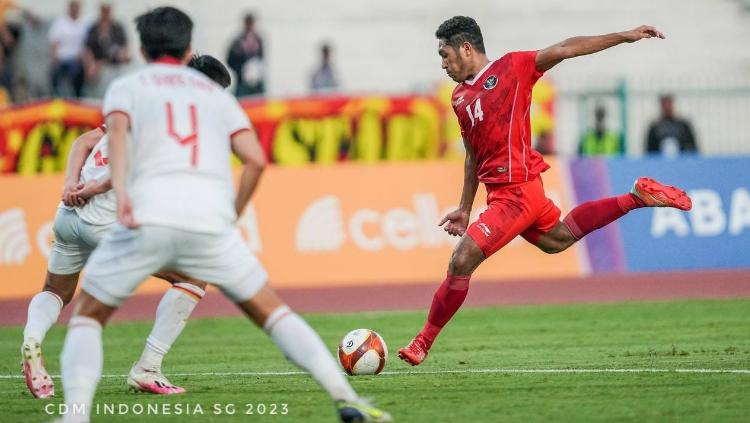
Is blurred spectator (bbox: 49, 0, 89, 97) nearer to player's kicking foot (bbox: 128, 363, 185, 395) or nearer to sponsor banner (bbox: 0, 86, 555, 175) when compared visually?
sponsor banner (bbox: 0, 86, 555, 175)

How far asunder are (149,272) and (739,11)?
2367 cm

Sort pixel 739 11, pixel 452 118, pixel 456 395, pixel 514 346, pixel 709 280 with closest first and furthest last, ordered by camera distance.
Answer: pixel 456 395, pixel 514 346, pixel 709 280, pixel 452 118, pixel 739 11

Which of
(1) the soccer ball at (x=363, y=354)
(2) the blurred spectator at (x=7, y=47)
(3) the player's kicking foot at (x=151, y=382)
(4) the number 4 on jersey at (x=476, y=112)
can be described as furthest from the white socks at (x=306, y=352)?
(2) the blurred spectator at (x=7, y=47)

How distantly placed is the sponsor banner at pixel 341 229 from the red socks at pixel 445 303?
330 inches

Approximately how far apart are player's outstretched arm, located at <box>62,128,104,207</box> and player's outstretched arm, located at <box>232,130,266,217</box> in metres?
2.17

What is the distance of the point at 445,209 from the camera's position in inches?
769

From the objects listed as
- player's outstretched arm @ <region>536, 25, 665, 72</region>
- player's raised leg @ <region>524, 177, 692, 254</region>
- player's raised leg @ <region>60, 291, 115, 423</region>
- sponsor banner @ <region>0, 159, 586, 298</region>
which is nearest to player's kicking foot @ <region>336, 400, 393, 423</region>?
player's raised leg @ <region>60, 291, 115, 423</region>

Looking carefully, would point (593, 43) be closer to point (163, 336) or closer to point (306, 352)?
point (163, 336)

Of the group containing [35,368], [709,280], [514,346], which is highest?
[35,368]

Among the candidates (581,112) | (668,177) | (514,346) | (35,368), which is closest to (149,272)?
(35,368)

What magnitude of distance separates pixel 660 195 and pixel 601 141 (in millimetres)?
11323

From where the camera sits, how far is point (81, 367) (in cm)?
725

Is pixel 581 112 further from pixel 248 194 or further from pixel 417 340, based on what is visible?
pixel 248 194

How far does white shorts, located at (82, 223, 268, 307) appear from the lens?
718 centimetres
